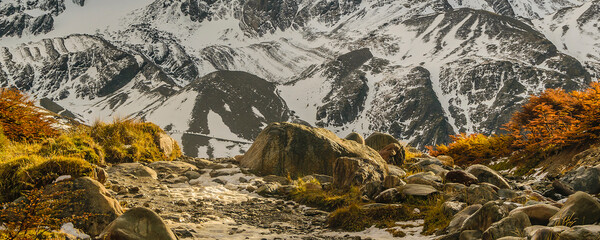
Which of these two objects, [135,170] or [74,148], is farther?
[135,170]

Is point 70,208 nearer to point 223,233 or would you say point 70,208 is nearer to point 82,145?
point 223,233

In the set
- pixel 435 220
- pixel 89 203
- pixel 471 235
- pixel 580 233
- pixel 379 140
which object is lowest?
pixel 379 140

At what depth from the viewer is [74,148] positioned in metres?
10.8

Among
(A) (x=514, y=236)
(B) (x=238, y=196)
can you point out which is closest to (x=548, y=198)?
(A) (x=514, y=236)

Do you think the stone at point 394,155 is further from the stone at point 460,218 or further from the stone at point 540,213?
the stone at point 540,213

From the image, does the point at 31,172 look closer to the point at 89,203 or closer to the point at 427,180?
the point at 89,203

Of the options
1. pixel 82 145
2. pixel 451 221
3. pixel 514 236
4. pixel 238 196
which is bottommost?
pixel 238 196

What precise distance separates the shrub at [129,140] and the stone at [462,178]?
9600 mm

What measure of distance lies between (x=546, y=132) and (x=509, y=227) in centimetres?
893

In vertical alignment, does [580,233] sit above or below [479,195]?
above

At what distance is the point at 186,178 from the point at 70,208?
610 cm

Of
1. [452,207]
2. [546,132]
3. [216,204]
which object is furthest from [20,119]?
[546,132]

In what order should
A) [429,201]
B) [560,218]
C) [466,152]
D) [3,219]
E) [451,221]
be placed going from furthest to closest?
[466,152] < [429,201] < [451,221] < [3,219] < [560,218]

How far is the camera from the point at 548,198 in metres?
7.41
